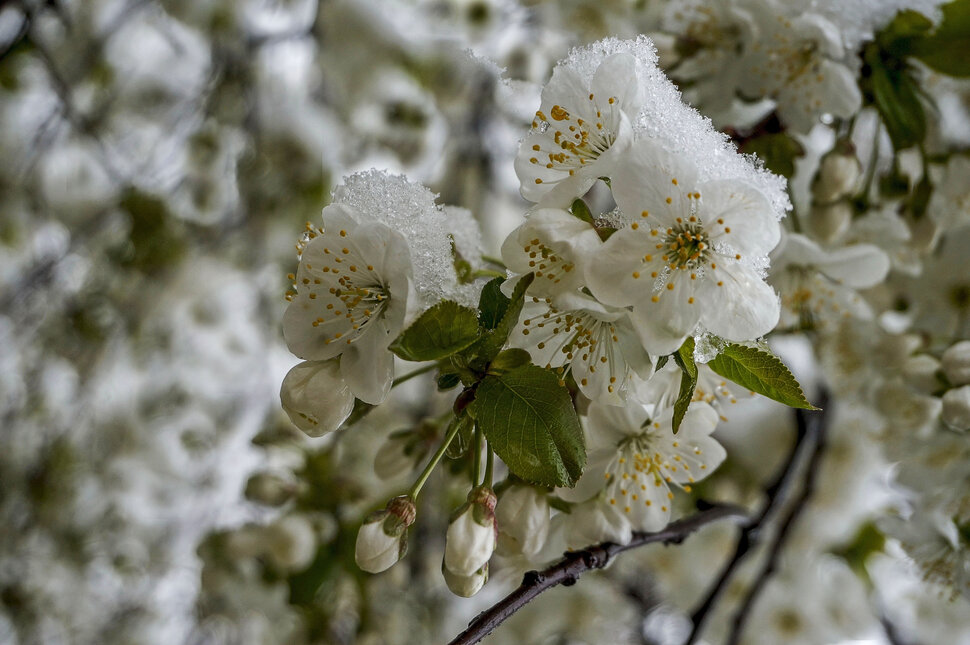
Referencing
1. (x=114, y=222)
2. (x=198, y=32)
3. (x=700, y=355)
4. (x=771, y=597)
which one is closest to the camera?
(x=700, y=355)

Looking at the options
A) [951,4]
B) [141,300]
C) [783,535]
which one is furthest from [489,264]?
[141,300]

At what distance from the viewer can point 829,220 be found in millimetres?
905

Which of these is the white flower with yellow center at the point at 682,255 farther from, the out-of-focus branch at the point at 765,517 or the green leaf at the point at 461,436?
the out-of-focus branch at the point at 765,517

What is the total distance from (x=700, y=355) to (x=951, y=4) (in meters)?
0.63

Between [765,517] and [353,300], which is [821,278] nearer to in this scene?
[765,517]

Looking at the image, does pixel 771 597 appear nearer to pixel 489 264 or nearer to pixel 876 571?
pixel 876 571

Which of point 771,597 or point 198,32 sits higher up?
point 198,32

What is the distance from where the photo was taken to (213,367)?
2623mm

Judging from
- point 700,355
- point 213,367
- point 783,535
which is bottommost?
point 213,367

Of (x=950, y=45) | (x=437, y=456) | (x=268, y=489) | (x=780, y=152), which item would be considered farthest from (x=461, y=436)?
(x=950, y=45)

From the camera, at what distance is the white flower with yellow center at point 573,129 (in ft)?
1.88

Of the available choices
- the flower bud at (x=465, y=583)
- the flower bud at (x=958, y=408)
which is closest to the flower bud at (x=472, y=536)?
the flower bud at (x=465, y=583)

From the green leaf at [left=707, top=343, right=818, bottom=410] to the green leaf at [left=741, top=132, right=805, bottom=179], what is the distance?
0.36 m

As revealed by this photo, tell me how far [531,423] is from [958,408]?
522 mm
